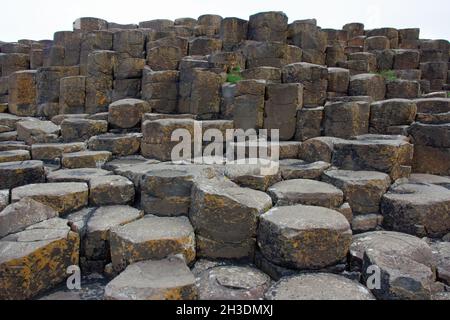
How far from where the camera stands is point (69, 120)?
24.4 feet

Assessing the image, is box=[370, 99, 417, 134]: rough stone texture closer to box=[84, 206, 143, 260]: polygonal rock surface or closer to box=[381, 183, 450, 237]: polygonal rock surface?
box=[381, 183, 450, 237]: polygonal rock surface

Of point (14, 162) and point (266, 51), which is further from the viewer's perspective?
point (266, 51)

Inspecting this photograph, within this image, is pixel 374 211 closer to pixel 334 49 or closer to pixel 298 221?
pixel 298 221

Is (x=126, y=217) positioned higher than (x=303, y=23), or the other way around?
(x=303, y=23)

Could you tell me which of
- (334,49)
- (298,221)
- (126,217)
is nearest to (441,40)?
(334,49)

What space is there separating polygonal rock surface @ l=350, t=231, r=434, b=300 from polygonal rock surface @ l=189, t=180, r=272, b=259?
1173 mm

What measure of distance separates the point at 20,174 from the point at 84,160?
1.13m

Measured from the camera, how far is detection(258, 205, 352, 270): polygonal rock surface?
386 centimetres

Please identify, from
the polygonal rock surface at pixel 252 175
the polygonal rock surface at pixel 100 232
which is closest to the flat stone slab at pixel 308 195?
the polygonal rock surface at pixel 252 175

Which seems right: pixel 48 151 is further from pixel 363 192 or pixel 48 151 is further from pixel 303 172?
pixel 363 192

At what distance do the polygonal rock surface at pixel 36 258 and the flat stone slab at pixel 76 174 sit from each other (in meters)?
1.14

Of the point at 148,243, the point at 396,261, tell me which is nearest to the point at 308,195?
the point at 396,261

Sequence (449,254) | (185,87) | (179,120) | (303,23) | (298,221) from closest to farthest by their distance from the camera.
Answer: (298,221) → (449,254) → (179,120) → (185,87) → (303,23)
